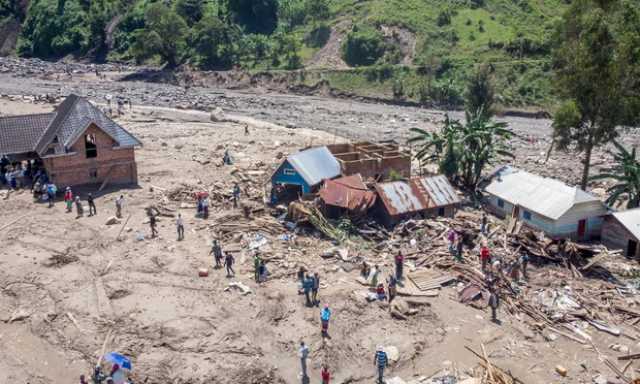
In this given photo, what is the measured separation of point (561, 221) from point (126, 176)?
24.0m

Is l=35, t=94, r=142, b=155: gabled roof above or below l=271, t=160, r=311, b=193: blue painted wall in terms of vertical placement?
above

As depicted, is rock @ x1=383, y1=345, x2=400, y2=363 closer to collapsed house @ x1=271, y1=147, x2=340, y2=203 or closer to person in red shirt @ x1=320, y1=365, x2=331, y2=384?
person in red shirt @ x1=320, y1=365, x2=331, y2=384

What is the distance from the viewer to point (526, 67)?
74.5 m

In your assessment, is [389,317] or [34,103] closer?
[389,317]

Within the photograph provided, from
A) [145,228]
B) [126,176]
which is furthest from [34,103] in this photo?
[145,228]

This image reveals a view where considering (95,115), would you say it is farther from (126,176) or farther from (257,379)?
(257,379)

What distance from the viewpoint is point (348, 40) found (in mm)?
84562

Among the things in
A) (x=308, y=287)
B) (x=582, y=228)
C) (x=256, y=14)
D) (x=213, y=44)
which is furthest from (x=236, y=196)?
(x=256, y=14)

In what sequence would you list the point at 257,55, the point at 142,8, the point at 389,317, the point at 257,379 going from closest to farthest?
the point at 257,379 < the point at 389,317 < the point at 257,55 < the point at 142,8

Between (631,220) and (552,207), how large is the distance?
12.0 feet

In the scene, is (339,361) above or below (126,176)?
below

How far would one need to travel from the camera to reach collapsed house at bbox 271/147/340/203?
3453 centimetres

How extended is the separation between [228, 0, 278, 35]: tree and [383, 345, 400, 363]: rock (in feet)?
276

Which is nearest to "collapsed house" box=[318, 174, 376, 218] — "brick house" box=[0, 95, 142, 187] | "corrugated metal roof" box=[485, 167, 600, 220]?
"corrugated metal roof" box=[485, 167, 600, 220]
